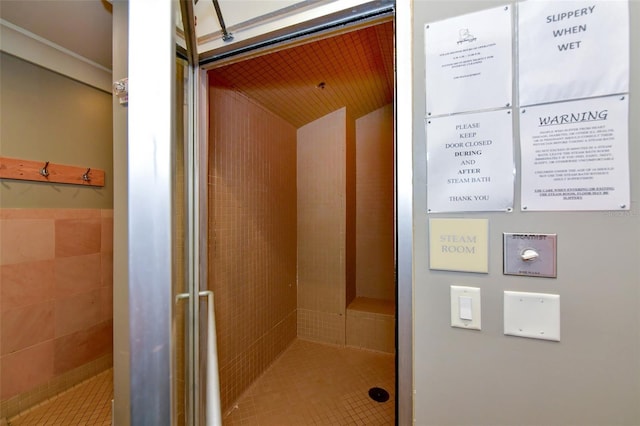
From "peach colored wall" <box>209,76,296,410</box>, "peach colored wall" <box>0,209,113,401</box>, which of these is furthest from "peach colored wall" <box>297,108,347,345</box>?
"peach colored wall" <box>0,209,113,401</box>

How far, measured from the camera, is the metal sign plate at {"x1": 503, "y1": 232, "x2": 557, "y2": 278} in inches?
24.8

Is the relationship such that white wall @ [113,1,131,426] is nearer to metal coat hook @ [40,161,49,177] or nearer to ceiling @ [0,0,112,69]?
ceiling @ [0,0,112,69]

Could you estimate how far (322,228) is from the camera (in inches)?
98.7

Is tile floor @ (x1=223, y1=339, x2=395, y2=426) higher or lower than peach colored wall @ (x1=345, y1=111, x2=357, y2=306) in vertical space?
lower

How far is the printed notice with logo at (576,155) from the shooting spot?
59 cm

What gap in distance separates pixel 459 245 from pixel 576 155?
335 mm

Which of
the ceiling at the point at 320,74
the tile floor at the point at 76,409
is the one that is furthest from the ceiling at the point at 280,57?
the tile floor at the point at 76,409

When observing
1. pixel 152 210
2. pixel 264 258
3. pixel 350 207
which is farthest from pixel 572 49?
pixel 350 207

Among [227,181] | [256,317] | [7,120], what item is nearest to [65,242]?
[7,120]

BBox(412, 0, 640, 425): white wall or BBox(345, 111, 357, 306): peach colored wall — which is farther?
BBox(345, 111, 357, 306): peach colored wall

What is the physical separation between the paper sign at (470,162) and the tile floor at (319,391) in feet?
4.96

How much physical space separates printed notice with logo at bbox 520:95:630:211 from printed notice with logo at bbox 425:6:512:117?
0.11 metres

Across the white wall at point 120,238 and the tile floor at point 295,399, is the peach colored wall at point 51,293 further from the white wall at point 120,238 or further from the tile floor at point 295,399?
the white wall at point 120,238

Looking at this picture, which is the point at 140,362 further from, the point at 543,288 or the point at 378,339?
the point at 378,339
